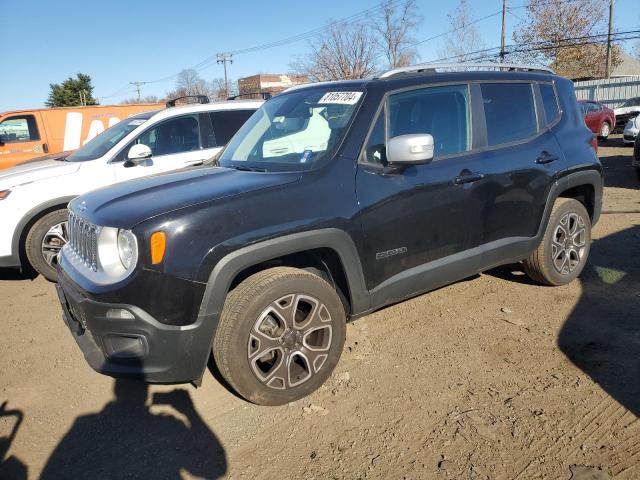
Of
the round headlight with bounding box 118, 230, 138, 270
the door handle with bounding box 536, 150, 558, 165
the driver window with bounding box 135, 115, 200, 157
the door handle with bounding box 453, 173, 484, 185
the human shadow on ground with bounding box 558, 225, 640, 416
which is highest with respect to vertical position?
the driver window with bounding box 135, 115, 200, 157

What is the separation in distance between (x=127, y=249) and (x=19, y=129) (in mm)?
9567

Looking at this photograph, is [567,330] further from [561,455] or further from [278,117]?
[278,117]

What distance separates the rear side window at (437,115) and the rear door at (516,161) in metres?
0.22

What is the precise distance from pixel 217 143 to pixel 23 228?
251 centimetres

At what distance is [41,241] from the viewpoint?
17.7ft

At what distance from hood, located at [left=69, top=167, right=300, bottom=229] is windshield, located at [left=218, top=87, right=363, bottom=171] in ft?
0.83

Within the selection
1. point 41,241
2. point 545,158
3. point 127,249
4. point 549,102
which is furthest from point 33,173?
point 549,102

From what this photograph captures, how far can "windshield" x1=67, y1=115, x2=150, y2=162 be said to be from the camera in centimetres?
595

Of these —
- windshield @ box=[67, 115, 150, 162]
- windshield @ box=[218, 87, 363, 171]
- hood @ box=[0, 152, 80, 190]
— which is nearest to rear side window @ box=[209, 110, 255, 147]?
windshield @ box=[67, 115, 150, 162]

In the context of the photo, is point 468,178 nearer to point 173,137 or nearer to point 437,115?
point 437,115

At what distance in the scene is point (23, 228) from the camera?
5273 millimetres

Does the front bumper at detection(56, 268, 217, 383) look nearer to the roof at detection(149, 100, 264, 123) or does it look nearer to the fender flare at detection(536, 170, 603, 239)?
the fender flare at detection(536, 170, 603, 239)

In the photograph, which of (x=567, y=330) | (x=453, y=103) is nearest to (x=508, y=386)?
(x=567, y=330)

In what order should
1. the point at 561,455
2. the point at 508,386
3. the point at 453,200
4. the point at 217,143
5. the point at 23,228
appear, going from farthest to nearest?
the point at 217,143 < the point at 23,228 < the point at 453,200 < the point at 508,386 < the point at 561,455
